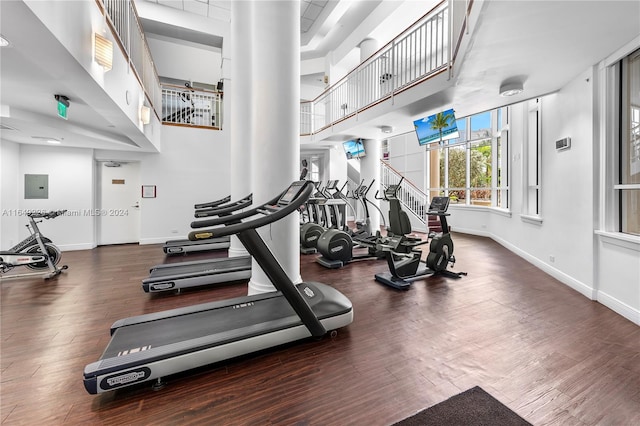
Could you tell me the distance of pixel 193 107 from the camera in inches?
331

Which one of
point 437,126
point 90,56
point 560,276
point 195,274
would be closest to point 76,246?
point 195,274

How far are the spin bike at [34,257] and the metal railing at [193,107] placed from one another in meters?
4.49

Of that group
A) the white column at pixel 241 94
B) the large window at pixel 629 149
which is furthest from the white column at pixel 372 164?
the large window at pixel 629 149

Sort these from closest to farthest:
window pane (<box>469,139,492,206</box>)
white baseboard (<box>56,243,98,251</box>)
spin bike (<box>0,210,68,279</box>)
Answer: spin bike (<box>0,210,68,279</box>), white baseboard (<box>56,243,98,251</box>), window pane (<box>469,139,492,206</box>)

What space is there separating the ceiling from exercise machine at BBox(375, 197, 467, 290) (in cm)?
188

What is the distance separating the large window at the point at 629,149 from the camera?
3092 mm

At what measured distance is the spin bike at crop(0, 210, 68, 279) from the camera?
4488mm

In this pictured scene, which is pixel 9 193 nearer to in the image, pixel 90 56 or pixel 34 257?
pixel 34 257

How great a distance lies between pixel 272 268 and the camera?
2254 mm

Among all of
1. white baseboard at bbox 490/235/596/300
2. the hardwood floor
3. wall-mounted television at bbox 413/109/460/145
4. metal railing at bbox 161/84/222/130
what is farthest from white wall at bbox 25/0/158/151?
white baseboard at bbox 490/235/596/300

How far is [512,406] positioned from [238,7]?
643 centimetres

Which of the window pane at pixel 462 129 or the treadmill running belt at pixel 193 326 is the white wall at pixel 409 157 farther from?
the treadmill running belt at pixel 193 326

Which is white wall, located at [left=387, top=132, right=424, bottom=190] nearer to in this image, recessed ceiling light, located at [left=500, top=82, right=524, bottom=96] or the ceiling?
the ceiling

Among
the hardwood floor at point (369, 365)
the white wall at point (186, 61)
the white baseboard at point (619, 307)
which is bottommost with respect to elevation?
the hardwood floor at point (369, 365)
